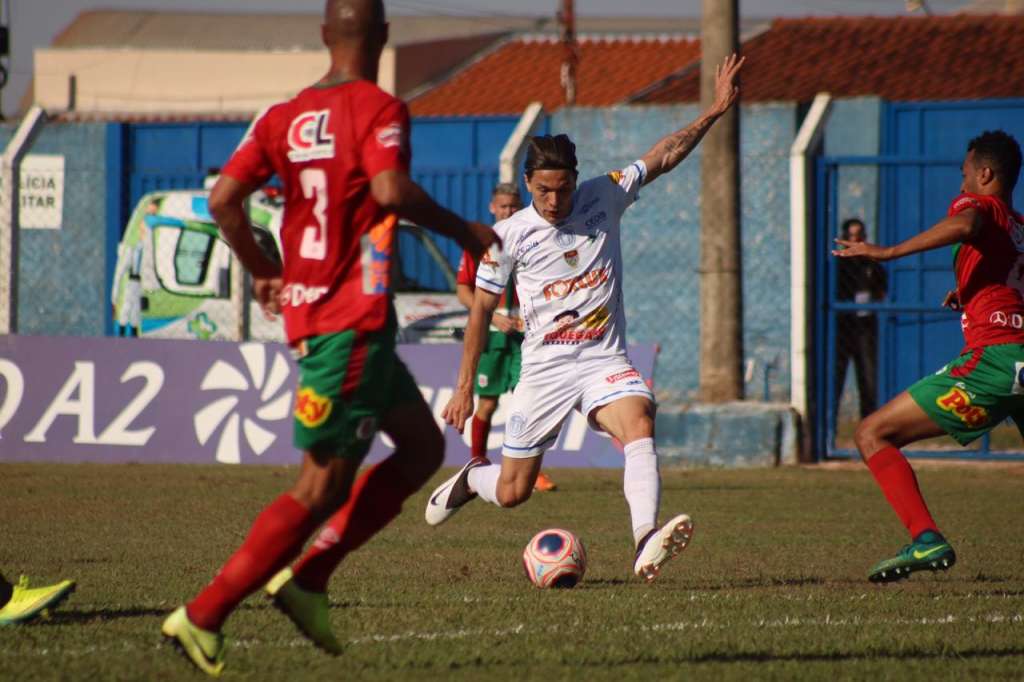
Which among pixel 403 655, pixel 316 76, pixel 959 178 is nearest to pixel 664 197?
pixel 959 178

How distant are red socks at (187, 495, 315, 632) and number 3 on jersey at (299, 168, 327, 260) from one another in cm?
78

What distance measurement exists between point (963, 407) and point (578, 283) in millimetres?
1866

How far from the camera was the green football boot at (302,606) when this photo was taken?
5344mm

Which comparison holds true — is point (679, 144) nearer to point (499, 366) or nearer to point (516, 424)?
point (516, 424)

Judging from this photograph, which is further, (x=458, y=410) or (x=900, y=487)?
(x=900, y=487)

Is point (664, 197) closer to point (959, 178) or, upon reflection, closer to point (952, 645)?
point (959, 178)

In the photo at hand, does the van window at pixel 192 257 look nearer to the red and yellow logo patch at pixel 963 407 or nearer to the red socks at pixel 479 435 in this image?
the red socks at pixel 479 435

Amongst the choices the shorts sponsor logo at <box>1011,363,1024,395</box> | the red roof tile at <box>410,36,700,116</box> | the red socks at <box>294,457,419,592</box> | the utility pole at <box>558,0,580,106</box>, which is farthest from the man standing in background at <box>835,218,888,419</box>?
the red roof tile at <box>410,36,700,116</box>

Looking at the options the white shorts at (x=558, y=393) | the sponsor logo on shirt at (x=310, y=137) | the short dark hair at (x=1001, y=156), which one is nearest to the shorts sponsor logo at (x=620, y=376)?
the white shorts at (x=558, y=393)

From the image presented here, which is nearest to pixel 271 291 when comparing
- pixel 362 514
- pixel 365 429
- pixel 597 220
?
pixel 365 429

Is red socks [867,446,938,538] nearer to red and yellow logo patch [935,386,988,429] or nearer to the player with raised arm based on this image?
red and yellow logo patch [935,386,988,429]

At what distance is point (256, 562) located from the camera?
516 centimetres

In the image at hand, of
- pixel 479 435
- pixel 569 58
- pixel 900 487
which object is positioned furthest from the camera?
pixel 569 58

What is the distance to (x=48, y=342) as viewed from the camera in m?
14.7
